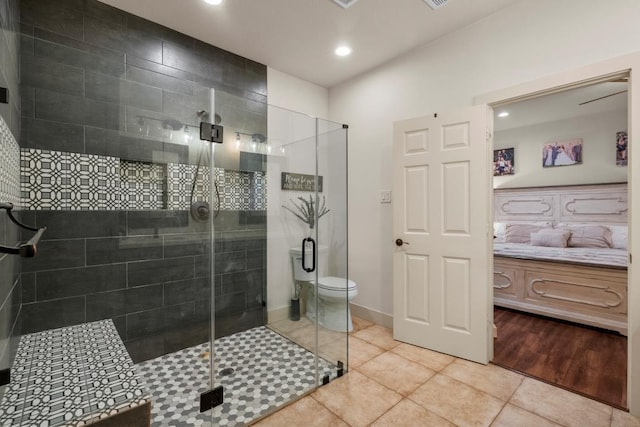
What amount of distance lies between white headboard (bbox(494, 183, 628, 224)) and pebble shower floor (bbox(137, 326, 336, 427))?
431 cm

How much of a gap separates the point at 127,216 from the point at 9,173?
738 millimetres

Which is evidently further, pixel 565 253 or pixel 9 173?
pixel 565 253

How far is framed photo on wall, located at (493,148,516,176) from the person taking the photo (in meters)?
4.83

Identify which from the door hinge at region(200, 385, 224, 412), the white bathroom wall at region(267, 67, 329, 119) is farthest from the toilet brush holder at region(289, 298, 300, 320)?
the white bathroom wall at region(267, 67, 329, 119)

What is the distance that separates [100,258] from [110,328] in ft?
1.63

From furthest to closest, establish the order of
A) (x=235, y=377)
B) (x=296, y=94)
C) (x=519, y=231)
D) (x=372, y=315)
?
(x=519, y=231) < (x=296, y=94) < (x=372, y=315) < (x=235, y=377)

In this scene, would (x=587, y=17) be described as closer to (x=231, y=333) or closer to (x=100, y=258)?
(x=231, y=333)

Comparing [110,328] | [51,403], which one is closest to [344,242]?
[110,328]

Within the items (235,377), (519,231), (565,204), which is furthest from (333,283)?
(565,204)

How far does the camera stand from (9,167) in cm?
132

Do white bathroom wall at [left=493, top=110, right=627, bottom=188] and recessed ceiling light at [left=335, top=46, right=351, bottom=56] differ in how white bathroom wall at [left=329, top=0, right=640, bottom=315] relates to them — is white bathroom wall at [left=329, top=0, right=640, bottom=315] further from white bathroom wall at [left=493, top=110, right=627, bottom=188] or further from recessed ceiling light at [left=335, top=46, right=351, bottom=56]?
white bathroom wall at [left=493, top=110, right=627, bottom=188]

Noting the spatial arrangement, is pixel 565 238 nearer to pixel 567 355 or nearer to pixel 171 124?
pixel 567 355

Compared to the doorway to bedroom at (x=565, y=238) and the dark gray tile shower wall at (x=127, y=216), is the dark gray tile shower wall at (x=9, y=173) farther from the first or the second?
the doorway to bedroom at (x=565, y=238)

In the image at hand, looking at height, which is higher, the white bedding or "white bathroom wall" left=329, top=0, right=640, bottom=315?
"white bathroom wall" left=329, top=0, right=640, bottom=315
